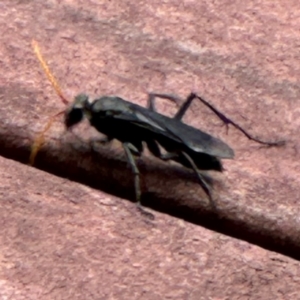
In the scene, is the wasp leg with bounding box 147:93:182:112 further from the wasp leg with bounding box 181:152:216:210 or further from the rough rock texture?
the wasp leg with bounding box 181:152:216:210

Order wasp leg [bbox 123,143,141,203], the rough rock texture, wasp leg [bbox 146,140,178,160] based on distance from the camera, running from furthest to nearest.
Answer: wasp leg [bbox 146,140,178,160] < wasp leg [bbox 123,143,141,203] < the rough rock texture

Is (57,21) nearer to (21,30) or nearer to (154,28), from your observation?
(21,30)

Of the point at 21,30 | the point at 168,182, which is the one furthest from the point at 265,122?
the point at 21,30

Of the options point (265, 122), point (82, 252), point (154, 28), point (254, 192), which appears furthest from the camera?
point (154, 28)

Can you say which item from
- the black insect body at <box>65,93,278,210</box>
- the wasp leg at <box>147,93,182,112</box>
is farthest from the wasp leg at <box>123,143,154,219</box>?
the wasp leg at <box>147,93,182,112</box>

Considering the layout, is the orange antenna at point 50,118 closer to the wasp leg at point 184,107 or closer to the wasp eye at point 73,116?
the wasp eye at point 73,116

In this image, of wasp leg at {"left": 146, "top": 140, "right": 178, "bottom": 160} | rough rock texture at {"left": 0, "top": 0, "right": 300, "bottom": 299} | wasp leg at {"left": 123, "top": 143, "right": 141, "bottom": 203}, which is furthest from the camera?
wasp leg at {"left": 146, "top": 140, "right": 178, "bottom": 160}

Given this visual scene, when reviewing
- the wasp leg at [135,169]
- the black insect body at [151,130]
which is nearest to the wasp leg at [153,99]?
the black insect body at [151,130]

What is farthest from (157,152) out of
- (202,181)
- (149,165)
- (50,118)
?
(50,118)
